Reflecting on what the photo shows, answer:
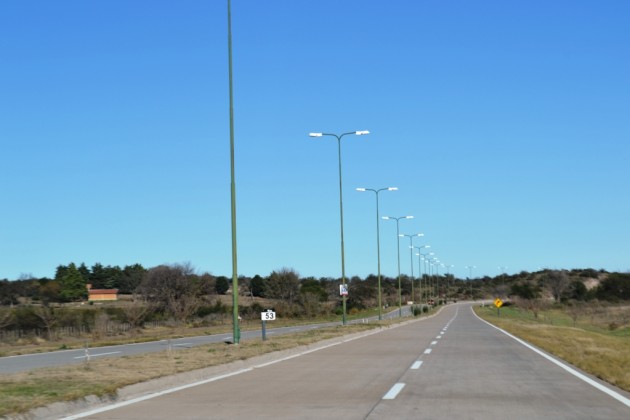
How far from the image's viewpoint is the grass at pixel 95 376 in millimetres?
11609

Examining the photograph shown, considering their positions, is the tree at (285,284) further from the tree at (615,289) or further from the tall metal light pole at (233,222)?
the tree at (615,289)

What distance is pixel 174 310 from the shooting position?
77812 mm

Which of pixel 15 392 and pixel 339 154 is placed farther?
pixel 339 154

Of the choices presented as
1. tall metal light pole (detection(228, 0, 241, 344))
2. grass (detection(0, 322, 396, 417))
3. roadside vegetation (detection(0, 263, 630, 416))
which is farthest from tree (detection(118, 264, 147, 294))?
grass (detection(0, 322, 396, 417))

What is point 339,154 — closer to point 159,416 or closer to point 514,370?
point 514,370

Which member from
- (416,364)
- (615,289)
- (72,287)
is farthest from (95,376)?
(615,289)

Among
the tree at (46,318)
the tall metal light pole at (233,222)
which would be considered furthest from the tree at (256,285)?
the tall metal light pole at (233,222)

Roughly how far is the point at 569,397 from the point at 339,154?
37906 mm

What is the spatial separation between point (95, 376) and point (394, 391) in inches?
239

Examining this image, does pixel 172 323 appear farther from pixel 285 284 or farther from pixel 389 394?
pixel 389 394

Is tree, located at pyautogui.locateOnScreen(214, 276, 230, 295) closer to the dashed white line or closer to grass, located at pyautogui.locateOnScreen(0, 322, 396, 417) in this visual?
grass, located at pyautogui.locateOnScreen(0, 322, 396, 417)

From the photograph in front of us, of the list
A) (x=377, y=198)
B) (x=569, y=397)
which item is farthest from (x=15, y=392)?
(x=377, y=198)

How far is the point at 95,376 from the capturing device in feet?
50.0

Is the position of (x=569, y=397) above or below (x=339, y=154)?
below
